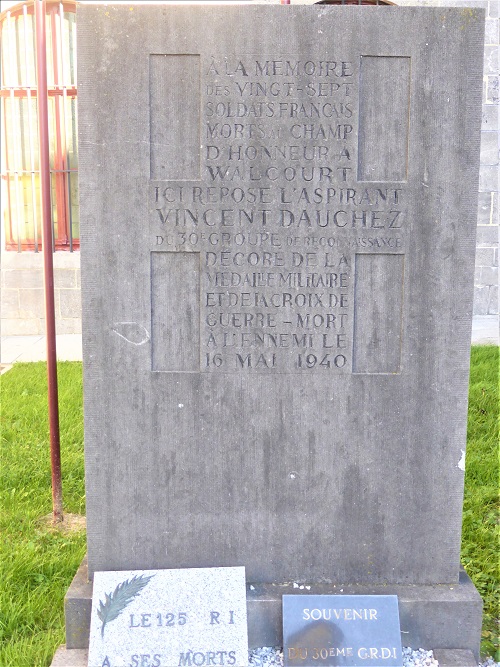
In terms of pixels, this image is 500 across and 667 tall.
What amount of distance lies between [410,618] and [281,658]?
49cm

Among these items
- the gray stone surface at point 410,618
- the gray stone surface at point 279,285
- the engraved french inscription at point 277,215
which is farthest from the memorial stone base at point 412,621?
the engraved french inscription at point 277,215

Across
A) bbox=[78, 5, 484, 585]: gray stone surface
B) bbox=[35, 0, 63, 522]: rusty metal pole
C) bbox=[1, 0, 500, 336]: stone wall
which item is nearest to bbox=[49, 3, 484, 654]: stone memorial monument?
bbox=[78, 5, 484, 585]: gray stone surface

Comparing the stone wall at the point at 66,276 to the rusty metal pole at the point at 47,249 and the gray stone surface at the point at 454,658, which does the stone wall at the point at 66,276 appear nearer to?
the rusty metal pole at the point at 47,249

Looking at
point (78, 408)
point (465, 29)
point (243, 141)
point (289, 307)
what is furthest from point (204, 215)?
point (78, 408)

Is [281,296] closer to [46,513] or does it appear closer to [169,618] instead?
[169,618]

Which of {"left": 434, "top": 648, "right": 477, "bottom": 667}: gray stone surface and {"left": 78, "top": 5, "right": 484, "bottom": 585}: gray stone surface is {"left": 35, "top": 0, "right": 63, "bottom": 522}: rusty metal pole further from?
{"left": 434, "top": 648, "right": 477, "bottom": 667}: gray stone surface

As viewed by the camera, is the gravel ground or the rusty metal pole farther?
the rusty metal pole

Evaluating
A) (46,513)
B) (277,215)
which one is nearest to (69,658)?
(46,513)

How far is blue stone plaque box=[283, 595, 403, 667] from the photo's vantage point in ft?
7.79

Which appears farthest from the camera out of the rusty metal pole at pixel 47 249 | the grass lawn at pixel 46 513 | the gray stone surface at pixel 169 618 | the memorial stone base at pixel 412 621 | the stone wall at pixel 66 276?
the stone wall at pixel 66 276

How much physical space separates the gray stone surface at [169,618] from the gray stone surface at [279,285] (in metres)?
0.09

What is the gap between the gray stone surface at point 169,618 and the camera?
92.3 inches

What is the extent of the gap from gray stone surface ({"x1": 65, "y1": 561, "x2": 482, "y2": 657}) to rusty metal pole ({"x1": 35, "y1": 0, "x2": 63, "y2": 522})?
1.12 m

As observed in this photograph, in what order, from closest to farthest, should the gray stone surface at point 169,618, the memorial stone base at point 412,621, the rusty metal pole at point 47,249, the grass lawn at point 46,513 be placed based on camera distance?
the gray stone surface at point 169,618 → the memorial stone base at point 412,621 → the grass lawn at point 46,513 → the rusty metal pole at point 47,249
